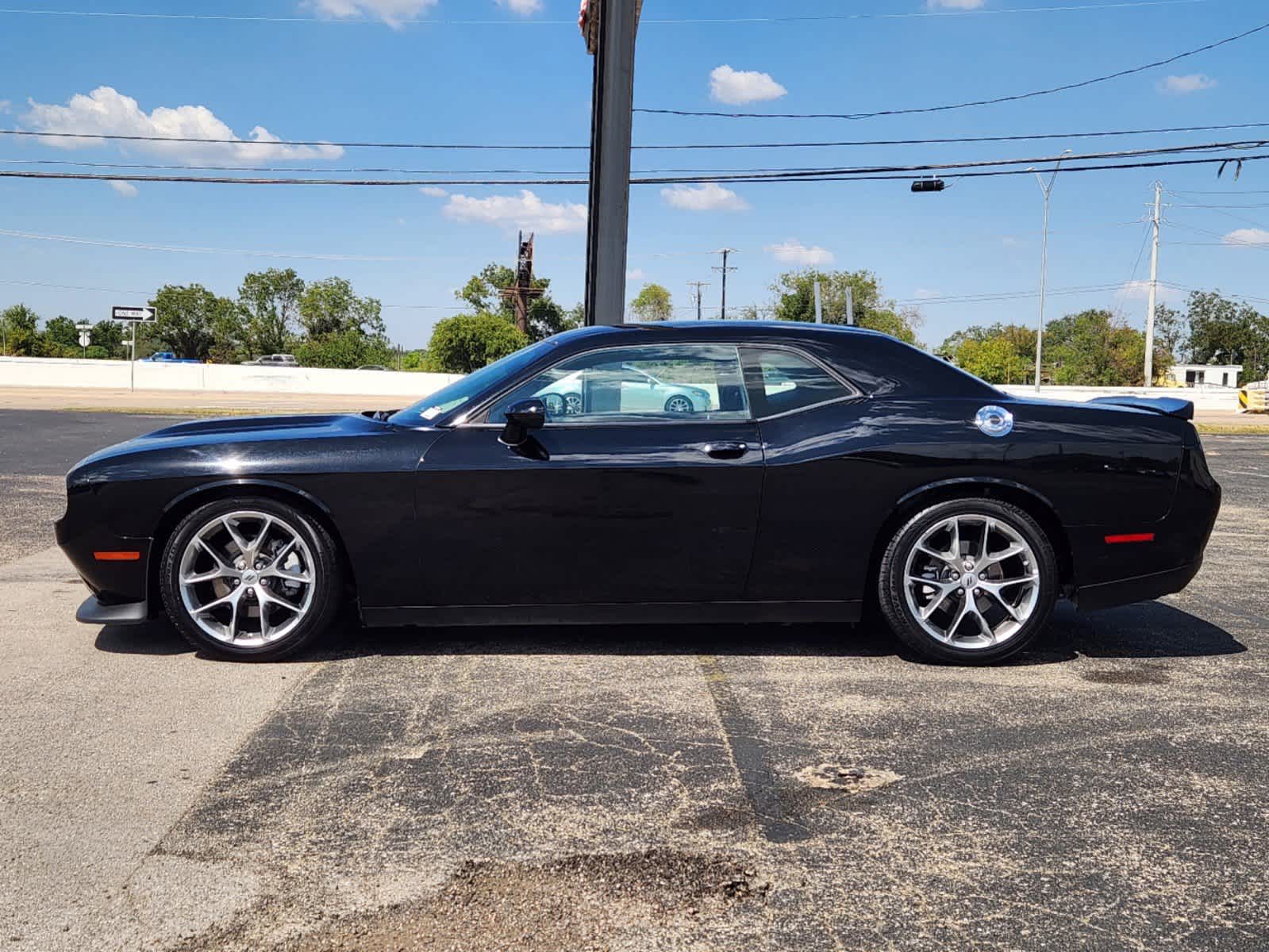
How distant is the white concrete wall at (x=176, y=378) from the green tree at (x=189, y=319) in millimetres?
50620

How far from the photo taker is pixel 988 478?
4340 millimetres

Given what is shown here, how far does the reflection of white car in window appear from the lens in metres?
4.38

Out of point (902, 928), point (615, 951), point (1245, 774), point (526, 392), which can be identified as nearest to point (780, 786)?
point (902, 928)

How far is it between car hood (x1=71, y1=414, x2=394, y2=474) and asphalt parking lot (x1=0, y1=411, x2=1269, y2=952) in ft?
2.89

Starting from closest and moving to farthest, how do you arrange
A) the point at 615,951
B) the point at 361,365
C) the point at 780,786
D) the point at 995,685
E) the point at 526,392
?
the point at 615,951
the point at 780,786
the point at 995,685
the point at 526,392
the point at 361,365

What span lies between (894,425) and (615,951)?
9.03 feet

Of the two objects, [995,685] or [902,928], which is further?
[995,685]

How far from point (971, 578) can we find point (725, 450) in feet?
3.87

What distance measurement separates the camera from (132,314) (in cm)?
2825

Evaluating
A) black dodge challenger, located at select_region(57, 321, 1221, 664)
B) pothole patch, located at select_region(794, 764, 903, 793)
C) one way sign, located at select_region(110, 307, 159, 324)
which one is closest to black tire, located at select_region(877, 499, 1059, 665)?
black dodge challenger, located at select_region(57, 321, 1221, 664)

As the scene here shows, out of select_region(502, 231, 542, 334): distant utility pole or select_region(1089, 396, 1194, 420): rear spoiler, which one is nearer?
select_region(1089, 396, 1194, 420): rear spoiler

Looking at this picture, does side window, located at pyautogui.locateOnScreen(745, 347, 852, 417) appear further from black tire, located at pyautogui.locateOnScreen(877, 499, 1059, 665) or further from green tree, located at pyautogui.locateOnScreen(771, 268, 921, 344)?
green tree, located at pyautogui.locateOnScreen(771, 268, 921, 344)

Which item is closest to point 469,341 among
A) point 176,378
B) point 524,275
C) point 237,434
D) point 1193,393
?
point 524,275

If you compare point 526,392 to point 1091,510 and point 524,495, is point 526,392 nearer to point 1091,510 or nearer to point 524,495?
point 524,495
